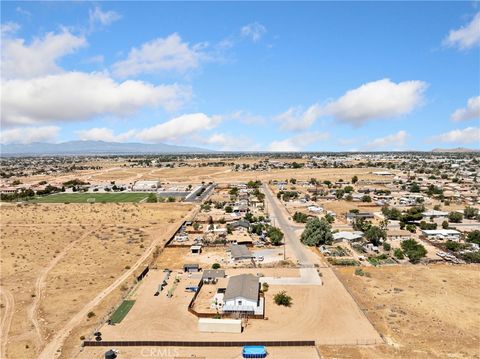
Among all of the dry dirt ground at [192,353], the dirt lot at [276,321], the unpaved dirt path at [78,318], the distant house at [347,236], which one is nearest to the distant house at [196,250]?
the unpaved dirt path at [78,318]

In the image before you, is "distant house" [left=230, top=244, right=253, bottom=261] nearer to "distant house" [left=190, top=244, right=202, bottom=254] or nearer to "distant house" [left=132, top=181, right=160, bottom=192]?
"distant house" [left=190, top=244, right=202, bottom=254]

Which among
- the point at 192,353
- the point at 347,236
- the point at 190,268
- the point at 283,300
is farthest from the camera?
the point at 347,236

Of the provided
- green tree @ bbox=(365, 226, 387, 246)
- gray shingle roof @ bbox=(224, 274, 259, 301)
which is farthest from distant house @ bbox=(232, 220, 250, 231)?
gray shingle roof @ bbox=(224, 274, 259, 301)

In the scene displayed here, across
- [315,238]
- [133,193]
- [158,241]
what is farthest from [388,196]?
[133,193]

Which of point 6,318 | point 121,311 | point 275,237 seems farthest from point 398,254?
point 6,318

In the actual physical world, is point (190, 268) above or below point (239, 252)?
below

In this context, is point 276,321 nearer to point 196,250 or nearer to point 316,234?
point 196,250
